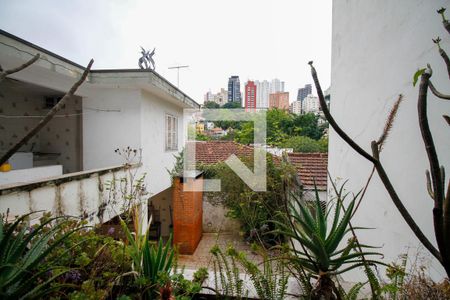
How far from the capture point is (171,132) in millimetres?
8609

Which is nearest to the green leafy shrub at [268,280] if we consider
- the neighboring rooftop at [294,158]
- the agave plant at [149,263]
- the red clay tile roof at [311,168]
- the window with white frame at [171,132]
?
the agave plant at [149,263]

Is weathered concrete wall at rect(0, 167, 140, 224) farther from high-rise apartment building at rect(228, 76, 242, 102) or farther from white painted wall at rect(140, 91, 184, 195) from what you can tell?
A: high-rise apartment building at rect(228, 76, 242, 102)

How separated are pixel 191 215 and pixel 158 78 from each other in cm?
508

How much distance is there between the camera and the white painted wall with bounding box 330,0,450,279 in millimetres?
1796

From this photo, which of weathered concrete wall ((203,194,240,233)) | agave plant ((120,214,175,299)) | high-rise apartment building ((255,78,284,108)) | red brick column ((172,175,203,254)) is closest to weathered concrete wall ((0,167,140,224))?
agave plant ((120,214,175,299))

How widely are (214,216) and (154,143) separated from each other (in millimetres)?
4768

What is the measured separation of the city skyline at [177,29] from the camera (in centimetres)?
434

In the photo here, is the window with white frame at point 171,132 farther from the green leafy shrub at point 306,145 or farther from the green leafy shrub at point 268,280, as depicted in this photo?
the green leafy shrub at point 268,280

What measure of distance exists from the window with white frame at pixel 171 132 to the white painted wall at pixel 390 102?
641cm

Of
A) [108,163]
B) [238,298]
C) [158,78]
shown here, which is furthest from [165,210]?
[238,298]

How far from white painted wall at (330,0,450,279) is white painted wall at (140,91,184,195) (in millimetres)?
5403

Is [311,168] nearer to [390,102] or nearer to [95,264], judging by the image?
[390,102]

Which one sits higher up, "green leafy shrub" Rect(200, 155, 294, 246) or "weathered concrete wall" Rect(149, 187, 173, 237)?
"green leafy shrub" Rect(200, 155, 294, 246)

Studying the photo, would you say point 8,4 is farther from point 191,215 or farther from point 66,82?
point 191,215
